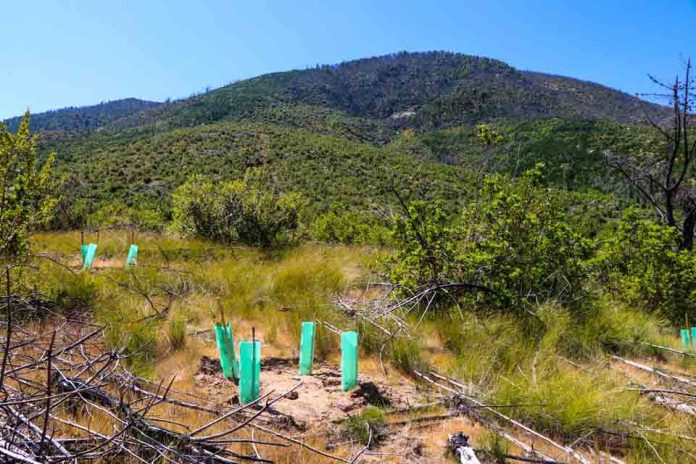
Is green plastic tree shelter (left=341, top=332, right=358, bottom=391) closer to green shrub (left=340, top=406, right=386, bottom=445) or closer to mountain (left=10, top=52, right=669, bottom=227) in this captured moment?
green shrub (left=340, top=406, right=386, bottom=445)

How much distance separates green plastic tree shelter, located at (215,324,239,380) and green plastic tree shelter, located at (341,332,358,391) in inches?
→ 26.7

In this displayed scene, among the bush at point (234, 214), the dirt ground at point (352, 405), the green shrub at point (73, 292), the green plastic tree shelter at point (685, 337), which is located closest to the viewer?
the dirt ground at point (352, 405)

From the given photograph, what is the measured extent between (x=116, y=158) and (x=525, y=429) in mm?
54598

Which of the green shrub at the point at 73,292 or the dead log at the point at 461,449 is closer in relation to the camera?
the dead log at the point at 461,449

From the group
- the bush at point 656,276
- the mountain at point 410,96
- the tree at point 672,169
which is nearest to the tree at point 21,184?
the bush at point 656,276

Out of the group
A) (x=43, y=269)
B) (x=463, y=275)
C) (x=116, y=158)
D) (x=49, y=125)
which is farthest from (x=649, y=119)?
(x=49, y=125)

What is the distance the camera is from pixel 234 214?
9.86 metres

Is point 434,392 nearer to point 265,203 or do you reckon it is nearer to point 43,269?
point 43,269

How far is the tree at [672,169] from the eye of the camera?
8.09m

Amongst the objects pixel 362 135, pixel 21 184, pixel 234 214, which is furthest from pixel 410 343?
pixel 362 135

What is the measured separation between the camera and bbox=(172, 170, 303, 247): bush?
9.85 m

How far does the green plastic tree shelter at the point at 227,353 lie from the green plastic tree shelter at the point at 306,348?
1.34 ft

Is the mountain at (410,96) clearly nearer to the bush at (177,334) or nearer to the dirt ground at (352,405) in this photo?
the bush at (177,334)

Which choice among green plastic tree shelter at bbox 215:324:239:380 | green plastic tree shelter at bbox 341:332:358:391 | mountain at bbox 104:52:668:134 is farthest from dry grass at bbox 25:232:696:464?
mountain at bbox 104:52:668:134
